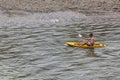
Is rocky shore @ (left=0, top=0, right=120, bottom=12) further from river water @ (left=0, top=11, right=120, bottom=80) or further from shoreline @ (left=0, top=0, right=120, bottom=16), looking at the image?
river water @ (left=0, top=11, right=120, bottom=80)

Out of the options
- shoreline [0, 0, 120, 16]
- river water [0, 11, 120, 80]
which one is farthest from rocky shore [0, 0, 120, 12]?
A: river water [0, 11, 120, 80]

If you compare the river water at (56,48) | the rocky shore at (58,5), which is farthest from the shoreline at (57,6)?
the river water at (56,48)

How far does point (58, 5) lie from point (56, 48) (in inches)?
680

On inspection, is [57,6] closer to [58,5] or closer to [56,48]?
[58,5]

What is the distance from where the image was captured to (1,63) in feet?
77.9

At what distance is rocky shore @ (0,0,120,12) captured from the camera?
43.0 metres

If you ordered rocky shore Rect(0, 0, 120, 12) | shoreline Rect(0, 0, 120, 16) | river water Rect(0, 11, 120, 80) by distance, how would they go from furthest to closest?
rocky shore Rect(0, 0, 120, 12) → shoreline Rect(0, 0, 120, 16) → river water Rect(0, 11, 120, 80)

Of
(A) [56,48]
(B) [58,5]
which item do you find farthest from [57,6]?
(A) [56,48]

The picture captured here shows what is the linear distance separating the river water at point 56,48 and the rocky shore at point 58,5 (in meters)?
1.49

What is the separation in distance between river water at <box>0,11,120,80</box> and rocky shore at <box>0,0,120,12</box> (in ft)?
4.90

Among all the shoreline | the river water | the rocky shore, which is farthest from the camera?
the rocky shore

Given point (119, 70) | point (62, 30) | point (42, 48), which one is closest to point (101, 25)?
point (62, 30)

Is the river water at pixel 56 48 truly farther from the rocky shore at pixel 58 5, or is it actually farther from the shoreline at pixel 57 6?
the rocky shore at pixel 58 5

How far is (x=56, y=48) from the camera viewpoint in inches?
1101
